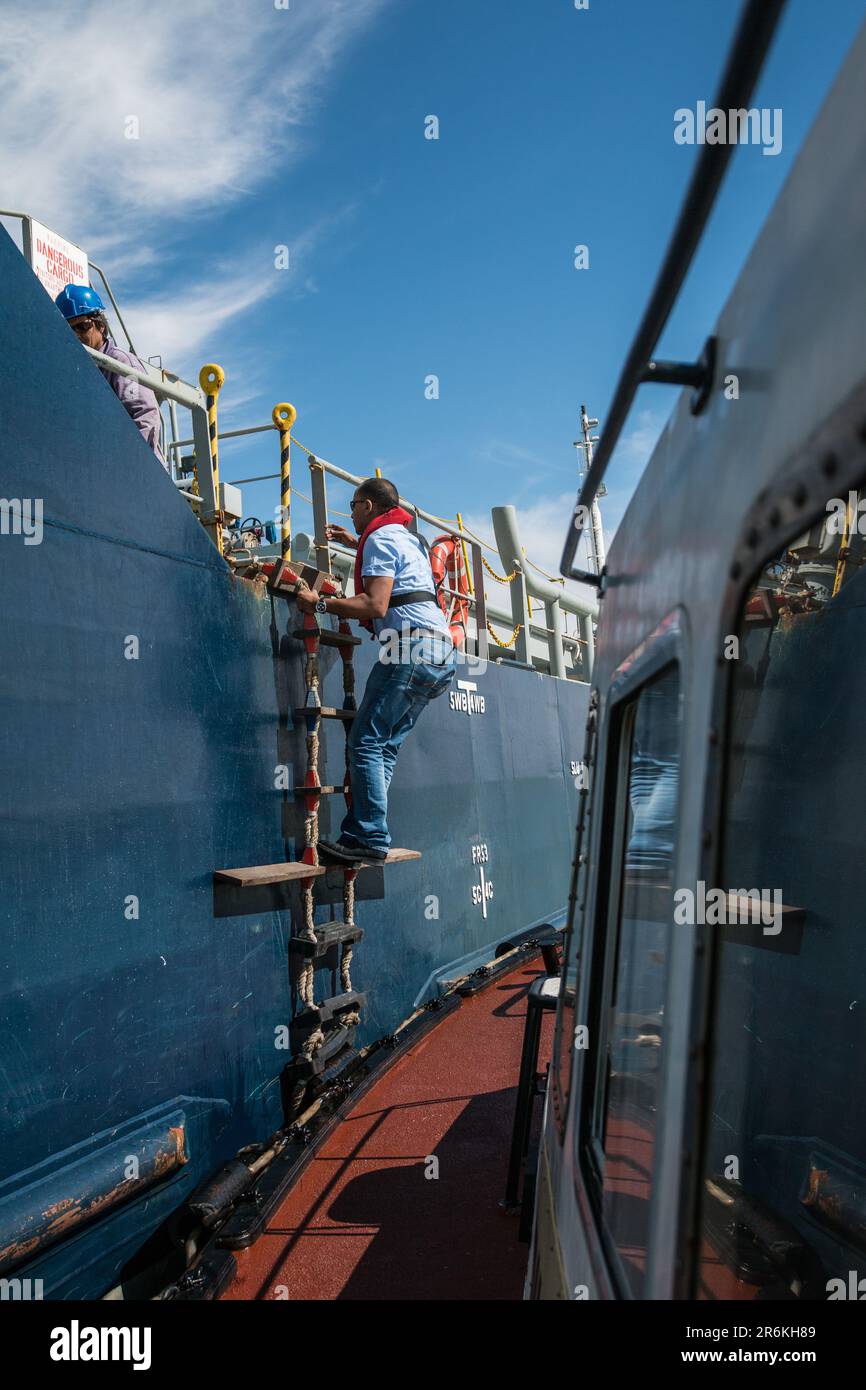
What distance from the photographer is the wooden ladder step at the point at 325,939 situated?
4.91 meters

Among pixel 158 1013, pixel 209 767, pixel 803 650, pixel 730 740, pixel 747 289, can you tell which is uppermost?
pixel 747 289

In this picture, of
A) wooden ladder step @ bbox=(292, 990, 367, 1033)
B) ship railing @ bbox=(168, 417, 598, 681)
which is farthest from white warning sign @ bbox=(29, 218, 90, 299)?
wooden ladder step @ bbox=(292, 990, 367, 1033)

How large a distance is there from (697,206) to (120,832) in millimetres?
3297

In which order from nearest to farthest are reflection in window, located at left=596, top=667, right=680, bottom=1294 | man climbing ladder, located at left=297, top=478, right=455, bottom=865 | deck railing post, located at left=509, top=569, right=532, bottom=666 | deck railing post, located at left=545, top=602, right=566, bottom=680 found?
reflection in window, located at left=596, top=667, right=680, bottom=1294 → man climbing ladder, located at left=297, top=478, right=455, bottom=865 → deck railing post, located at left=509, top=569, right=532, bottom=666 → deck railing post, located at left=545, top=602, right=566, bottom=680

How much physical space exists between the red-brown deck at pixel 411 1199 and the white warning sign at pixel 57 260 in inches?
288

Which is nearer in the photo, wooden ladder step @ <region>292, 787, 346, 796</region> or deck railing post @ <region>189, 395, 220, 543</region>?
wooden ladder step @ <region>292, 787, 346, 796</region>

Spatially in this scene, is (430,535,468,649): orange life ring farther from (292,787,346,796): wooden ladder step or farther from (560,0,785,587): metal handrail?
(560,0,785,587): metal handrail

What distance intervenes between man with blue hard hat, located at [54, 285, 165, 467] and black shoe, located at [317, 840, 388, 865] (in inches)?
83.7

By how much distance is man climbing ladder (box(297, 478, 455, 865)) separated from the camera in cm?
514

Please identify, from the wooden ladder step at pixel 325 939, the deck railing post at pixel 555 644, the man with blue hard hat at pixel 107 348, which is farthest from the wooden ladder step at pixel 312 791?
the deck railing post at pixel 555 644

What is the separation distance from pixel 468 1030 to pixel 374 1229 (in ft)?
6.55

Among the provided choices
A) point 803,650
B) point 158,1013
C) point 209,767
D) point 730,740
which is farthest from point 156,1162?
point 730,740

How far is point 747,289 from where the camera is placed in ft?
3.47
